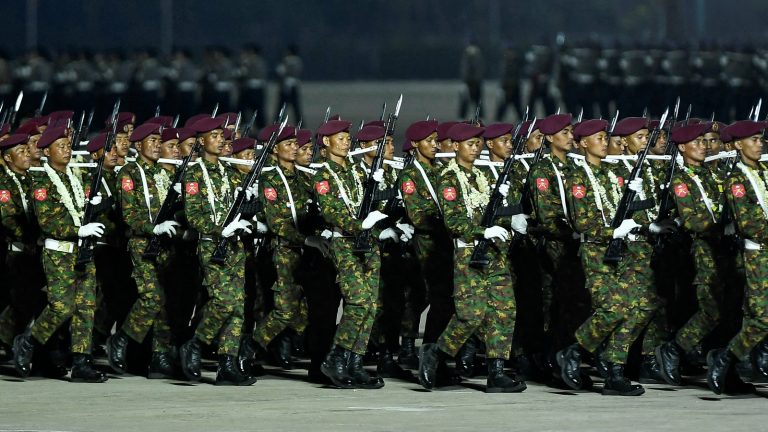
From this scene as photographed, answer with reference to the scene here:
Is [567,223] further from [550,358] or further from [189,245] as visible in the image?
[189,245]

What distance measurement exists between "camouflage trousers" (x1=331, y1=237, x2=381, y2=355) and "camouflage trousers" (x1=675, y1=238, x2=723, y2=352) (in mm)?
1882

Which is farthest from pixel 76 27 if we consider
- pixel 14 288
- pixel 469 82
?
pixel 14 288

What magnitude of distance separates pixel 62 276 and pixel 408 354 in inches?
94.4

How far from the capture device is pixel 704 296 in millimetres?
12383

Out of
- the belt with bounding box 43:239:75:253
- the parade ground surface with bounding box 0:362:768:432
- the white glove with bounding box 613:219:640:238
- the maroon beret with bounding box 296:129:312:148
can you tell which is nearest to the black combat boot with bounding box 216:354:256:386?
the parade ground surface with bounding box 0:362:768:432

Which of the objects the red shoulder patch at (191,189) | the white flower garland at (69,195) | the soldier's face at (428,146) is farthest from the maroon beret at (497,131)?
the white flower garland at (69,195)

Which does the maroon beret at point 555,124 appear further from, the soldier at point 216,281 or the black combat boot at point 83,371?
the black combat boot at point 83,371

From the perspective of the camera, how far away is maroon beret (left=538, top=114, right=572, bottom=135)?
1285 cm

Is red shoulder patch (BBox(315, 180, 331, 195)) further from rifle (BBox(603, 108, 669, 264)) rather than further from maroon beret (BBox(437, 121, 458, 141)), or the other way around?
rifle (BBox(603, 108, 669, 264))

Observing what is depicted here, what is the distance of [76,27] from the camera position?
136 feet

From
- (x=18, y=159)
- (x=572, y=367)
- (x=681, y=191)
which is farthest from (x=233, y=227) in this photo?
(x=681, y=191)

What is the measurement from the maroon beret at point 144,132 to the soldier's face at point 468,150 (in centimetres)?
207

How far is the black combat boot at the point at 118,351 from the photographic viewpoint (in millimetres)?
13156

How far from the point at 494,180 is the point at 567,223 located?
606 millimetres
